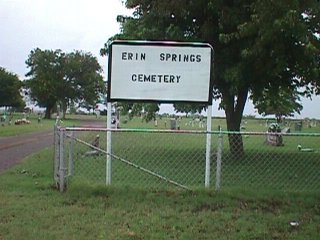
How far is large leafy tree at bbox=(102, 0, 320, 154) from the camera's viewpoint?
35.1 feet

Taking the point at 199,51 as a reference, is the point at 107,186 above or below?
below

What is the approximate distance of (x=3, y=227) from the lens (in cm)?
614

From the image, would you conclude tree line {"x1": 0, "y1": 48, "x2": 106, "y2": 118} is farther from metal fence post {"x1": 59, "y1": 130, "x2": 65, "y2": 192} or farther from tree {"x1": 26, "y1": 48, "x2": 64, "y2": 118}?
metal fence post {"x1": 59, "y1": 130, "x2": 65, "y2": 192}

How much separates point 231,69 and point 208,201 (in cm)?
600

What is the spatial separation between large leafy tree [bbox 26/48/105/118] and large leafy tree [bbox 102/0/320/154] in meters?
68.7

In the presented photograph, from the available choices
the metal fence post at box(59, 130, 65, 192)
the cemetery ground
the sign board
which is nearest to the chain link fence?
the metal fence post at box(59, 130, 65, 192)

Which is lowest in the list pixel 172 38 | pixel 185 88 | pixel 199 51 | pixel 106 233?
pixel 106 233

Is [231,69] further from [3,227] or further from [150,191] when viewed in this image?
[3,227]

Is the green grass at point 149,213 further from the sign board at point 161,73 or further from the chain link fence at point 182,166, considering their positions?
the sign board at point 161,73

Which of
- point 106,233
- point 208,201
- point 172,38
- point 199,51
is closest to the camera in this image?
point 106,233

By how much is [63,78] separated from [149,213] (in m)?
79.7

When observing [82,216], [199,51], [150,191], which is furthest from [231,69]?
[82,216]

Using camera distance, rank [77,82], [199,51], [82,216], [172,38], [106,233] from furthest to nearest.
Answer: [77,82]
[172,38]
[199,51]
[82,216]
[106,233]

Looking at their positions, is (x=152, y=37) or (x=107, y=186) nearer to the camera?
(x=107, y=186)
